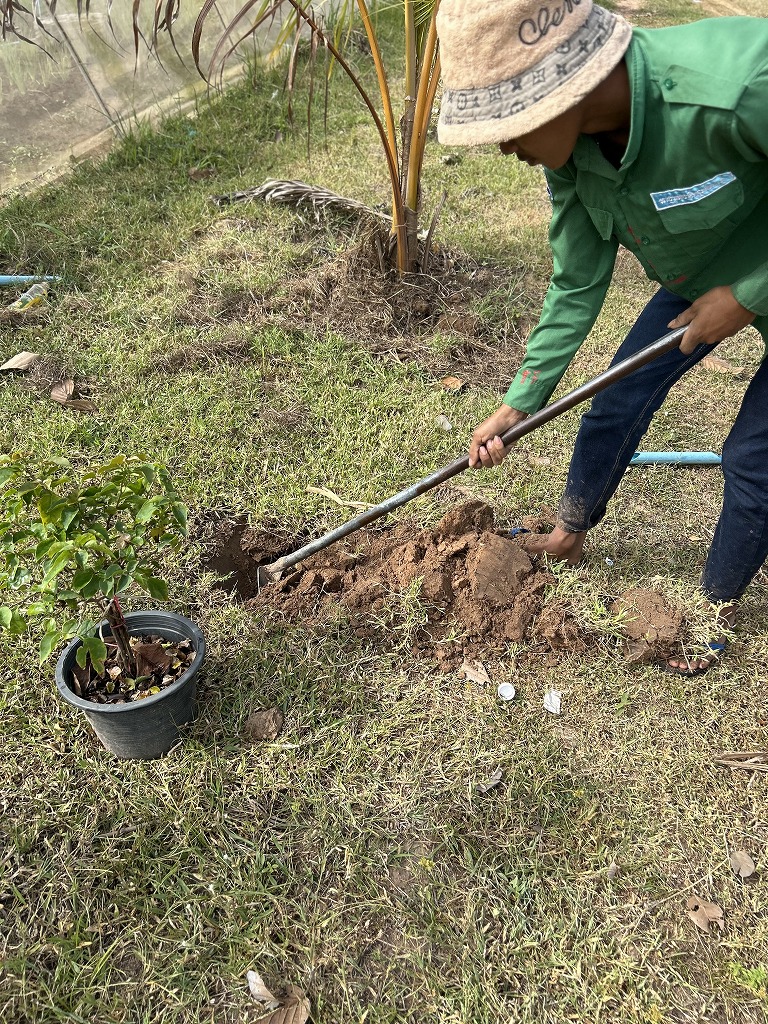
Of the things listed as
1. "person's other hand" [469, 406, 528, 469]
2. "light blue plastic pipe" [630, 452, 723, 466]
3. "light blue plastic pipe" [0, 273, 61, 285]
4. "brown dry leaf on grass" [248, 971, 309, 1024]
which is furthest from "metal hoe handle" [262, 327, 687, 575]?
"light blue plastic pipe" [0, 273, 61, 285]

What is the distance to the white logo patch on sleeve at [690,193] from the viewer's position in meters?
1.62

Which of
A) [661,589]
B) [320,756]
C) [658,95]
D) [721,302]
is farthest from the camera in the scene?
[661,589]

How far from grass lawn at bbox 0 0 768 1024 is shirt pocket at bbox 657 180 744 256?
3.92 ft

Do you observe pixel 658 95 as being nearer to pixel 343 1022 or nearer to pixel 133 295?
pixel 343 1022

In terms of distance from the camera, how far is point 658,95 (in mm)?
1556

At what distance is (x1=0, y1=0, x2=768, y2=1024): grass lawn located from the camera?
1738mm

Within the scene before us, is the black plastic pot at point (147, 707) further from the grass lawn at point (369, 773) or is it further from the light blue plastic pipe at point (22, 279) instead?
the light blue plastic pipe at point (22, 279)

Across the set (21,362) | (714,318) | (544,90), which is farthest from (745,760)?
(21,362)

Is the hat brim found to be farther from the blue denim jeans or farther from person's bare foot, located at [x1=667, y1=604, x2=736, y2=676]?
person's bare foot, located at [x1=667, y1=604, x2=736, y2=676]

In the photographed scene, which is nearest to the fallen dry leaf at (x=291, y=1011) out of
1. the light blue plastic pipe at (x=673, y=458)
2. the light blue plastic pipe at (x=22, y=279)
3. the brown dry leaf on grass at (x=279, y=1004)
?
the brown dry leaf on grass at (x=279, y=1004)

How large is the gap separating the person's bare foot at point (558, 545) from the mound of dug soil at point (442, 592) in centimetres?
9

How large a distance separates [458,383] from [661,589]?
1.46 metres

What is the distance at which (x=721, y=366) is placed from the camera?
3.84m

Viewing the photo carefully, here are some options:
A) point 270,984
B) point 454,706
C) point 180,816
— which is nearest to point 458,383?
point 454,706
